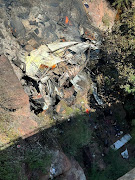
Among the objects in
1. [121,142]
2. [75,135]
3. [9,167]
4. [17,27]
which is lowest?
[121,142]

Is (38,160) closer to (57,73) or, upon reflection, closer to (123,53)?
(57,73)

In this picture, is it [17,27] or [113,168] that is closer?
[17,27]

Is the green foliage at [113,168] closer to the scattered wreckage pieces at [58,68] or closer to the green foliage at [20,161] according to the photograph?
the green foliage at [20,161]

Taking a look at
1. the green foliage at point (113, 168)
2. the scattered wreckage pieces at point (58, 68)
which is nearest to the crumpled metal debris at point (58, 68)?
the scattered wreckage pieces at point (58, 68)

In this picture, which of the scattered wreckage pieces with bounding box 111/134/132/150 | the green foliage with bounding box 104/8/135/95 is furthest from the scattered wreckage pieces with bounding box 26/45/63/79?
the scattered wreckage pieces with bounding box 111/134/132/150

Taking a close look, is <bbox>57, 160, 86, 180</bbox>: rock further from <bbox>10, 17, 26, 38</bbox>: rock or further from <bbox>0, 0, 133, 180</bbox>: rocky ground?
<bbox>10, 17, 26, 38</bbox>: rock

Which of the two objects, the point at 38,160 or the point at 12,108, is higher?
the point at 12,108

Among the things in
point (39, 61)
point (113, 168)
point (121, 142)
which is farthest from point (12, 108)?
point (121, 142)
